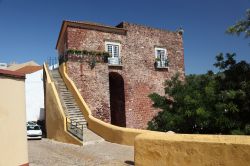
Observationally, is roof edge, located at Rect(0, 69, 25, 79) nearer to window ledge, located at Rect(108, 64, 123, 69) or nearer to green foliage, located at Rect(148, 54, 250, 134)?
green foliage, located at Rect(148, 54, 250, 134)

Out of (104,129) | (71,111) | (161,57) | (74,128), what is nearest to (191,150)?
(104,129)

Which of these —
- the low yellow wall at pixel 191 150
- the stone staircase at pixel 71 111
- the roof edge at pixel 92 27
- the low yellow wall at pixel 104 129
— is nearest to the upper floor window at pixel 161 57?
the roof edge at pixel 92 27

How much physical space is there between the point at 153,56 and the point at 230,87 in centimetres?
1495

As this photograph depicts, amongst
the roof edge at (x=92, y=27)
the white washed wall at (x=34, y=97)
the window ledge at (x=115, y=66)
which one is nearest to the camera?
the roof edge at (x=92, y=27)

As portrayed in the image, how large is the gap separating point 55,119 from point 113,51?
29.0 feet

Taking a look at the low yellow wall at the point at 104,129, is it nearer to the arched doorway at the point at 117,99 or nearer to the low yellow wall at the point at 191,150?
the low yellow wall at the point at 191,150

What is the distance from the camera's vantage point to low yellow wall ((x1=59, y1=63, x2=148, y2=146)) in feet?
53.1

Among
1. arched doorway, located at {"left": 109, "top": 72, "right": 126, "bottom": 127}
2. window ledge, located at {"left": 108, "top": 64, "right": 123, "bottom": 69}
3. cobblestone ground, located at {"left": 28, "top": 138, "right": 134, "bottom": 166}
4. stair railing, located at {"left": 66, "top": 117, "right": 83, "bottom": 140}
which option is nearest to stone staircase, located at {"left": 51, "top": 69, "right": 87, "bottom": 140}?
stair railing, located at {"left": 66, "top": 117, "right": 83, "bottom": 140}

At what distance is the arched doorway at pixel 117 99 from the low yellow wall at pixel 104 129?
16.8 feet

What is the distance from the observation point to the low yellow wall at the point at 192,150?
8.46 metres

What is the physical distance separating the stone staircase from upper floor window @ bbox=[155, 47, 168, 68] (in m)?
9.51

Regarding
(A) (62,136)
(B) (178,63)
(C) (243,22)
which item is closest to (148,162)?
(C) (243,22)

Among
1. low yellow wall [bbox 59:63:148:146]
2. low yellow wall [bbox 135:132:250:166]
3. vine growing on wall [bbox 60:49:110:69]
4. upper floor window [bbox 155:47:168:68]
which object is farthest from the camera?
upper floor window [bbox 155:47:168:68]

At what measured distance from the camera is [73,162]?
530 inches
